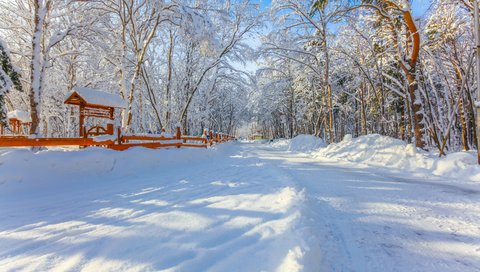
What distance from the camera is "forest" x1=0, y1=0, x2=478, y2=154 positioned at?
9.23 m

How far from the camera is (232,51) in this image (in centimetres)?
1683

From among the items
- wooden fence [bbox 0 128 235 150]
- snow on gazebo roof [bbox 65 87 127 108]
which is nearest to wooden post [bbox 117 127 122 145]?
wooden fence [bbox 0 128 235 150]

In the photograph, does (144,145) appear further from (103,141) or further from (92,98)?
(92,98)

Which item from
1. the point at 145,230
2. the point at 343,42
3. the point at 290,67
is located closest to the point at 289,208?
the point at 145,230

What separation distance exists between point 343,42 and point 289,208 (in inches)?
701

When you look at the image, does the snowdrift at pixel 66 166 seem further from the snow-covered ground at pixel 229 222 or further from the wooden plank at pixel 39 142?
the wooden plank at pixel 39 142

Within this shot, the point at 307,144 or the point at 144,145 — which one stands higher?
the point at 144,145

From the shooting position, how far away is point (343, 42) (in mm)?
17375

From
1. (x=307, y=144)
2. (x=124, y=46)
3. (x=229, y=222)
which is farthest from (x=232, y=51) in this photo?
(x=229, y=222)

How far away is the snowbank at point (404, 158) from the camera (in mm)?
6117

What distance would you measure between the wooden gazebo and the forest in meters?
1.07

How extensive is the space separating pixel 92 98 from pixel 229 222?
9.51 meters

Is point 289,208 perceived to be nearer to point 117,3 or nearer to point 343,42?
point 117,3

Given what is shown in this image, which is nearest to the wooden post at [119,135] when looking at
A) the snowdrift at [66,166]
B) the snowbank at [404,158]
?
the snowdrift at [66,166]
